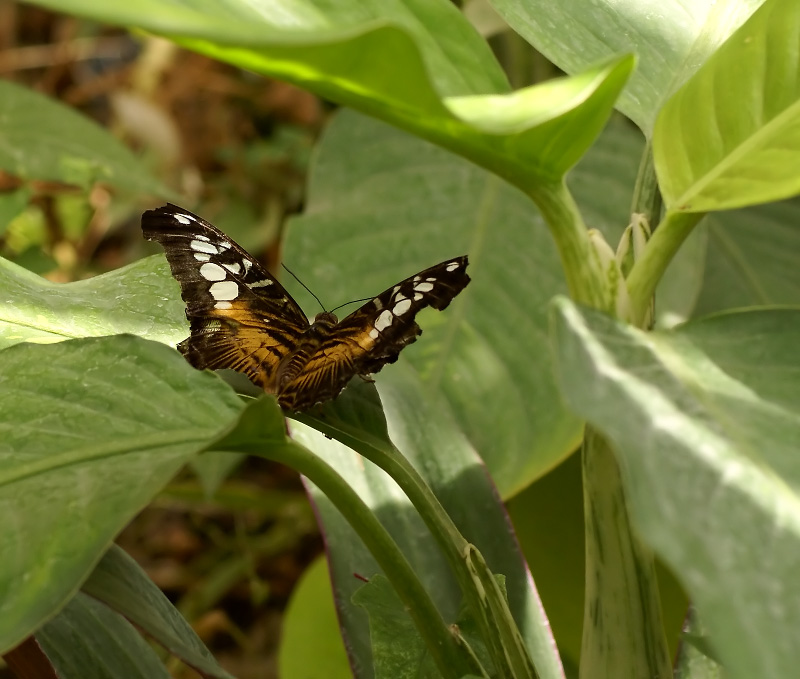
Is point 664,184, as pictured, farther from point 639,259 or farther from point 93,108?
point 93,108

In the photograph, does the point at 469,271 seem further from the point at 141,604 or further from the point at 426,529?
the point at 141,604

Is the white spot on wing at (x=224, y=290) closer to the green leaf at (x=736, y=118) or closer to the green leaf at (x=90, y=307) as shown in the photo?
the green leaf at (x=90, y=307)

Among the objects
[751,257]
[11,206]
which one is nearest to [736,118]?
[751,257]

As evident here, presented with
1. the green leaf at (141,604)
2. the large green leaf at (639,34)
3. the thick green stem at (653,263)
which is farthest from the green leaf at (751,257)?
the green leaf at (141,604)

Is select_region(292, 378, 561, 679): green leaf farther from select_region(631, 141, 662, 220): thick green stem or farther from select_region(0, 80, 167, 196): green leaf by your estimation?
select_region(0, 80, 167, 196): green leaf

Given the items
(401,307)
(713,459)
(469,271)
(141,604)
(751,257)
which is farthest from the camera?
(751,257)

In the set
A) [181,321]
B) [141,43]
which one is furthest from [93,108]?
[181,321]

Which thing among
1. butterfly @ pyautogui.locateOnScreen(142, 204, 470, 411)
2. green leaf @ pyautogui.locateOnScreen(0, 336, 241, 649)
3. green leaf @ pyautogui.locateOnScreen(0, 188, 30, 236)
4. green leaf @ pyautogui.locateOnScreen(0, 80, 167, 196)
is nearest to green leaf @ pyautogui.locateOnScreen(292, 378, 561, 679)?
butterfly @ pyautogui.locateOnScreen(142, 204, 470, 411)
